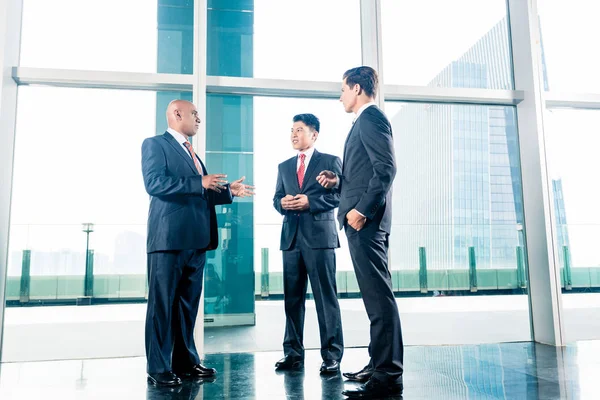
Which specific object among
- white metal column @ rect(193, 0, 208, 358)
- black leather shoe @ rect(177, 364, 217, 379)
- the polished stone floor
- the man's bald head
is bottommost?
the polished stone floor

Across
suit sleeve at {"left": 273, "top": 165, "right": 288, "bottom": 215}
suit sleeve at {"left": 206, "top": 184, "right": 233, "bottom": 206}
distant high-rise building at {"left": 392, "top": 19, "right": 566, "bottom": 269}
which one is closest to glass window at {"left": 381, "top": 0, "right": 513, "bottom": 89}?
distant high-rise building at {"left": 392, "top": 19, "right": 566, "bottom": 269}

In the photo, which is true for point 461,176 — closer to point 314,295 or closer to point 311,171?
point 311,171

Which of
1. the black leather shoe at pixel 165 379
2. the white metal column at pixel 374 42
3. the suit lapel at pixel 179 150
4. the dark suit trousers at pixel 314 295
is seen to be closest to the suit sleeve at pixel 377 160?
the dark suit trousers at pixel 314 295

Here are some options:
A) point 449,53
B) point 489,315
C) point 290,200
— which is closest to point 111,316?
point 290,200

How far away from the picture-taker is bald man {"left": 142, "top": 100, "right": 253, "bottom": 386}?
2500mm

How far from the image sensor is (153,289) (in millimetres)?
2514

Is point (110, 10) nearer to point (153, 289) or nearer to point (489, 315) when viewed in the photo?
point (153, 289)

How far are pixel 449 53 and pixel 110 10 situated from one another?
2.82m

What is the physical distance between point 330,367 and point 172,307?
0.96 m

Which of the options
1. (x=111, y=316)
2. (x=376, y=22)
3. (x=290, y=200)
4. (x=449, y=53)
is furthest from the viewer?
(x=449, y=53)

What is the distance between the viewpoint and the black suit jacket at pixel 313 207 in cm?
286

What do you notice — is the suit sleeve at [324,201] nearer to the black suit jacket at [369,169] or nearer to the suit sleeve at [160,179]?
the black suit jacket at [369,169]

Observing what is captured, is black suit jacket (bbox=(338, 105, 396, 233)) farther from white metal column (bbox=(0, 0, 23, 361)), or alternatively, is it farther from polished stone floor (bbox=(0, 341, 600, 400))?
white metal column (bbox=(0, 0, 23, 361))

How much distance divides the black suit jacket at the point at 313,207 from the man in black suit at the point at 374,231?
0.49 metres
